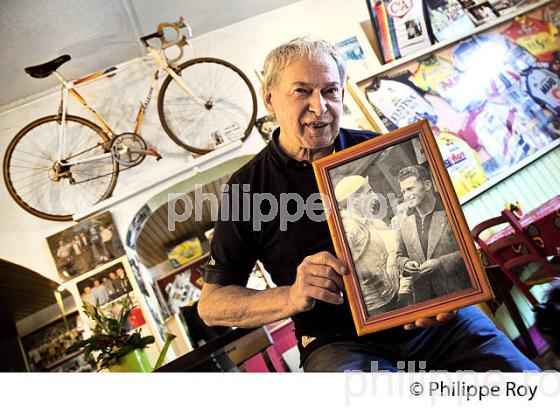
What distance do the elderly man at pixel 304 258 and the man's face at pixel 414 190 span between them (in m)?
0.21

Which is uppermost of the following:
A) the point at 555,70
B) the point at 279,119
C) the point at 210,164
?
the point at 210,164

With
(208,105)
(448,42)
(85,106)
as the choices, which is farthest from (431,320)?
(448,42)

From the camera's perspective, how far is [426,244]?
82cm

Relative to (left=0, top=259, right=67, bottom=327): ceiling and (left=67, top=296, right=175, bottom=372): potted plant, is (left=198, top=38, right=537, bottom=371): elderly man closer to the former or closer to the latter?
(left=67, top=296, right=175, bottom=372): potted plant

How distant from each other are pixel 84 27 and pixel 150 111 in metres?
0.68

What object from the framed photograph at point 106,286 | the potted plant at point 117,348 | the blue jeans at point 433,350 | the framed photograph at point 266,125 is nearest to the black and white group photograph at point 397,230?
the blue jeans at point 433,350

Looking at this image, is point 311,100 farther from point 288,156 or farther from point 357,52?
point 357,52

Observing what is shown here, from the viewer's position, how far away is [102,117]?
10.4 ft

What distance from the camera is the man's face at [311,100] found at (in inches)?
44.7

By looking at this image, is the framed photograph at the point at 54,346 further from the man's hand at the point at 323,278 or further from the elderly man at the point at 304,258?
the man's hand at the point at 323,278

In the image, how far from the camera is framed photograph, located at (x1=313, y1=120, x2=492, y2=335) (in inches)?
31.2

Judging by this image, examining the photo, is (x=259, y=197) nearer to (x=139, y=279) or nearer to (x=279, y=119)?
(x=279, y=119)
